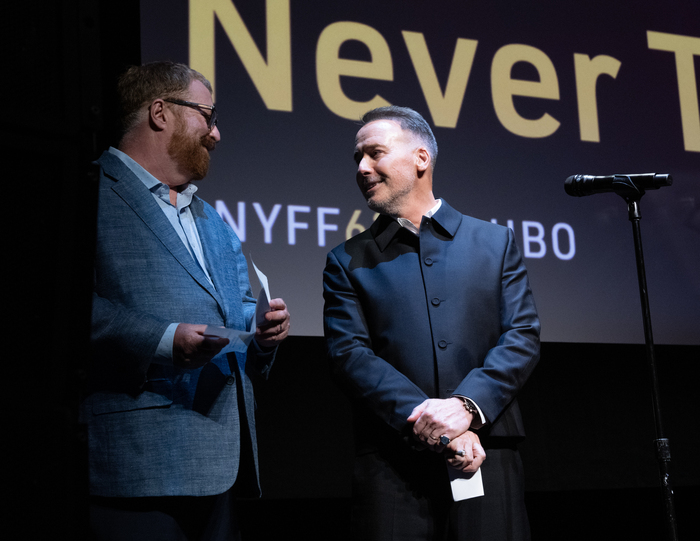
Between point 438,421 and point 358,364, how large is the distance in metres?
0.29

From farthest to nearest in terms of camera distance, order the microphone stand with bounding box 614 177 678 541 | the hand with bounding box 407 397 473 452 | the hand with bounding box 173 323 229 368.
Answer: the microphone stand with bounding box 614 177 678 541, the hand with bounding box 407 397 473 452, the hand with bounding box 173 323 229 368

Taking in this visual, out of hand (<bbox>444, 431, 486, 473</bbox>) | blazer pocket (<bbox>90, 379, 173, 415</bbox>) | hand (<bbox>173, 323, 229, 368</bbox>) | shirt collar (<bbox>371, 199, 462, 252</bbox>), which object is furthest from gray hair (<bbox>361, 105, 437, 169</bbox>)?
blazer pocket (<bbox>90, 379, 173, 415</bbox>)

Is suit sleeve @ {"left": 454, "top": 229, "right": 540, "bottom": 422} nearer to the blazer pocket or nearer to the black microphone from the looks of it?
the black microphone

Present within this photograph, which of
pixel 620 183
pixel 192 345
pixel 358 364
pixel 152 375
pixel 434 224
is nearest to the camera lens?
pixel 192 345

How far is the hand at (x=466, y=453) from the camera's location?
1.81 metres

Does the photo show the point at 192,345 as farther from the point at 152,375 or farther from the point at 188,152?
the point at 188,152

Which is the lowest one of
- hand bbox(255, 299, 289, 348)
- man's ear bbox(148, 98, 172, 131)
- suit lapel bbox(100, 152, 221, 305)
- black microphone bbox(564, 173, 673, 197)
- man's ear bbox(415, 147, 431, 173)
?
hand bbox(255, 299, 289, 348)

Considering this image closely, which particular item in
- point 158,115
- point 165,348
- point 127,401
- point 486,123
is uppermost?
point 486,123

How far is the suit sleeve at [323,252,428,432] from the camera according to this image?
1896 millimetres

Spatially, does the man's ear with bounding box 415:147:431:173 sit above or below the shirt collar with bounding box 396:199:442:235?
above

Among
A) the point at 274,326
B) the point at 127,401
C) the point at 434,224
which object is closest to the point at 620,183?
the point at 434,224

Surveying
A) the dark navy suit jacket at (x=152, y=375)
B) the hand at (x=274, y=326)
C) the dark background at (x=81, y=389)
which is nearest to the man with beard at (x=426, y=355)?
the hand at (x=274, y=326)

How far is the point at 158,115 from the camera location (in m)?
2.08

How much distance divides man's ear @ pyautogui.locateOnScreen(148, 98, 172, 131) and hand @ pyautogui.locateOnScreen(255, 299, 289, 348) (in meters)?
0.64
